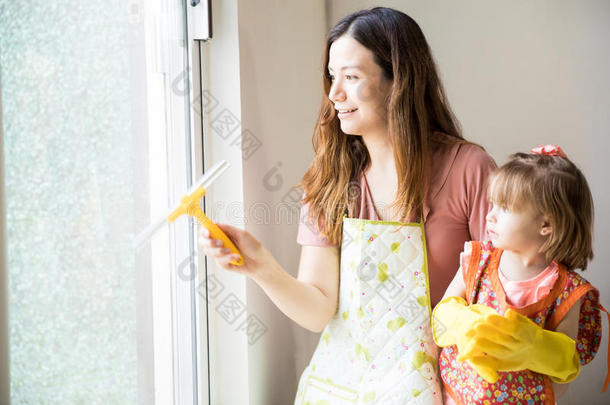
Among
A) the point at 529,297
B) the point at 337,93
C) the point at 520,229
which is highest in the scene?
the point at 337,93

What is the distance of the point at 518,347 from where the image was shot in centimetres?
92

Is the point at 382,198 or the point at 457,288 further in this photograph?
the point at 382,198

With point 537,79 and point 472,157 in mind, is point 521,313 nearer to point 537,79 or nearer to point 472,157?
point 472,157

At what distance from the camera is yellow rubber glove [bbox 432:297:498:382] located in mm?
939

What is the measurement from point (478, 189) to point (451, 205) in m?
0.06

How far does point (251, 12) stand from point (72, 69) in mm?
505

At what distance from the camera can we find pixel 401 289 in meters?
1.17

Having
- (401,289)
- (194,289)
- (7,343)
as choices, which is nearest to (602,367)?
(401,289)

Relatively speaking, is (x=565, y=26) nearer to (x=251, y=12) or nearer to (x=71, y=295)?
(x=251, y=12)

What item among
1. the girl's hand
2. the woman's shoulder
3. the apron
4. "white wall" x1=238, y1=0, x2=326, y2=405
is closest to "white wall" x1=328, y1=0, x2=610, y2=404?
"white wall" x1=238, y1=0, x2=326, y2=405

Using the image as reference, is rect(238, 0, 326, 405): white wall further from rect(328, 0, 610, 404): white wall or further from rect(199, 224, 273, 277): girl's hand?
rect(328, 0, 610, 404): white wall

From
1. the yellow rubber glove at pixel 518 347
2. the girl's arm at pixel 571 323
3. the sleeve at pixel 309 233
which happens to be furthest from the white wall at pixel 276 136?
the girl's arm at pixel 571 323

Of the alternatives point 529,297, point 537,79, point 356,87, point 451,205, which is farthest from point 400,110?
point 537,79

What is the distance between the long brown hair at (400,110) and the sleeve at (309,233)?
1 centimetres
